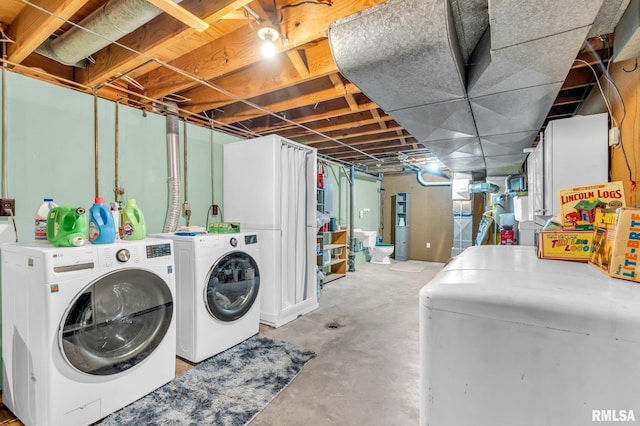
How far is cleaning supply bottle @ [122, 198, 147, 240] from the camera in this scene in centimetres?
204

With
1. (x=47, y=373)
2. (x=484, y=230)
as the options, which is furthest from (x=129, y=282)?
(x=484, y=230)

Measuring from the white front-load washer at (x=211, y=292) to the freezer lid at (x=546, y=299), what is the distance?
1942 millimetres

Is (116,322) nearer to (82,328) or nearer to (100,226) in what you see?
(82,328)

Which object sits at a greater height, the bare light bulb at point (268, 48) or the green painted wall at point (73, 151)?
the bare light bulb at point (268, 48)

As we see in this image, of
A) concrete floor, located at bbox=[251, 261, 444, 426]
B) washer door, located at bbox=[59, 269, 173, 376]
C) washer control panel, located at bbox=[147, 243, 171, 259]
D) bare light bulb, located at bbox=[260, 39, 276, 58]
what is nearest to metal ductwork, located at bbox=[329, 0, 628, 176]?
bare light bulb, located at bbox=[260, 39, 276, 58]

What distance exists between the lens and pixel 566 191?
1444mm

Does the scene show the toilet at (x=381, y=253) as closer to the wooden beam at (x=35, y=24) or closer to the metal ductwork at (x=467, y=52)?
the metal ductwork at (x=467, y=52)

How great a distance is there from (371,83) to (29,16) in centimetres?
213

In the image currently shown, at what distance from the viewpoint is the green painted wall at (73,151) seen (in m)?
2.05

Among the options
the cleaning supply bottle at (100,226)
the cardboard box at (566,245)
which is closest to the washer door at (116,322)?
the cleaning supply bottle at (100,226)

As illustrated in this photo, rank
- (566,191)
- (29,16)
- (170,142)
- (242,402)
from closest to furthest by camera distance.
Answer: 1. (566,191)
2. (29,16)
3. (242,402)
4. (170,142)

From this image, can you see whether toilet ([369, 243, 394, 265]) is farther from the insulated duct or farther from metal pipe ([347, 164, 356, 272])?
the insulated duct

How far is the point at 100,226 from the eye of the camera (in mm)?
1796

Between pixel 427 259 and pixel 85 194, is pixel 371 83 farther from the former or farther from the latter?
pixel 427 259
